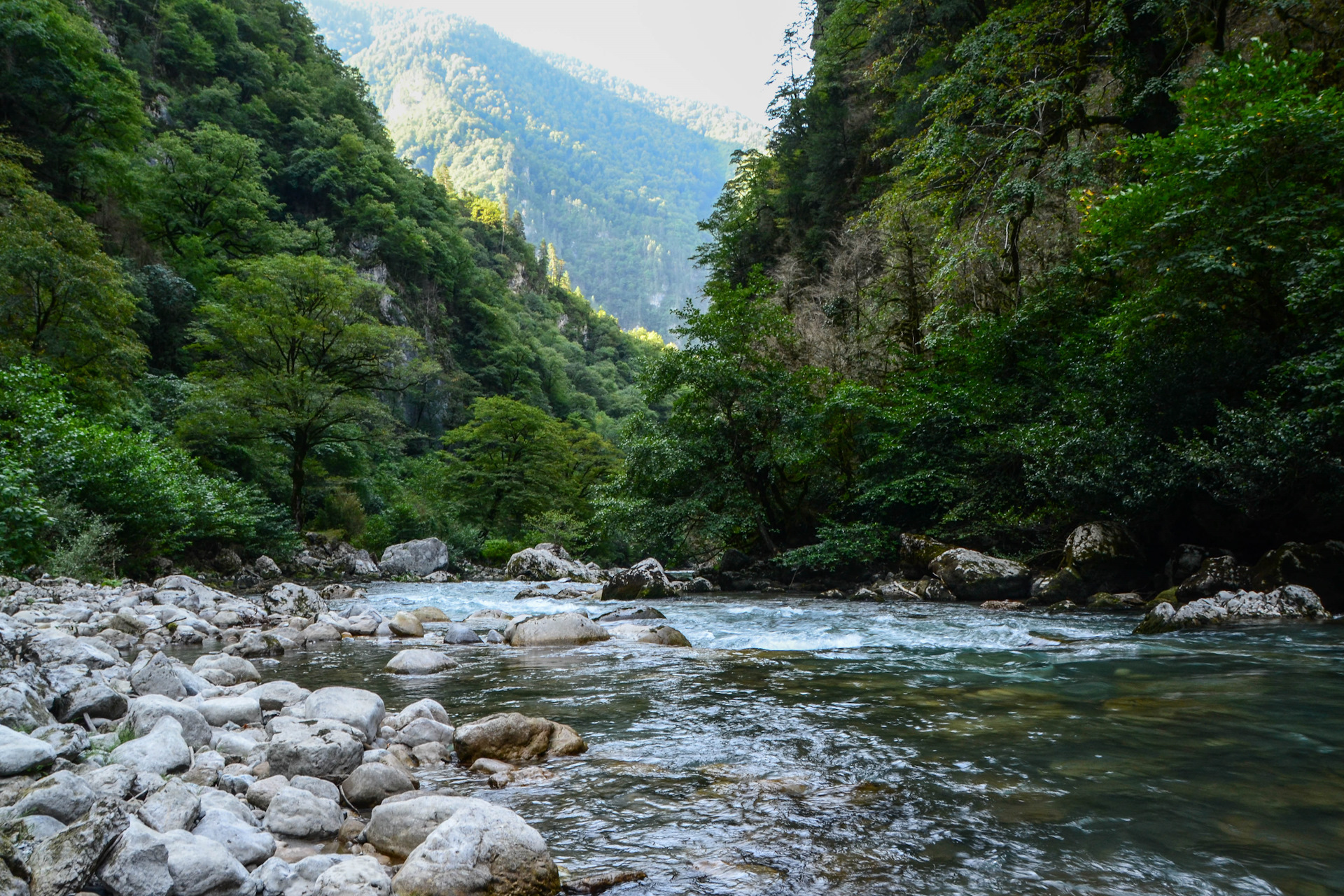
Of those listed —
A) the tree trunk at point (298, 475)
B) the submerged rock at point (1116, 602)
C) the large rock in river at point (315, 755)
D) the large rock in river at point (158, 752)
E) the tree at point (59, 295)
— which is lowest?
the large rock in river at point (315, 755)

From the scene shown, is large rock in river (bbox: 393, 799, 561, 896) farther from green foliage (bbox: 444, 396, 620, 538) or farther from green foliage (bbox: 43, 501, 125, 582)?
green foliage (bbox: 444, 396, 620, 538)

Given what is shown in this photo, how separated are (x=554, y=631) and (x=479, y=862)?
294 inches

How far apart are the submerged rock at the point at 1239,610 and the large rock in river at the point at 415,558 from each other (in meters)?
22.4

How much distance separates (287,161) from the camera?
49.4m

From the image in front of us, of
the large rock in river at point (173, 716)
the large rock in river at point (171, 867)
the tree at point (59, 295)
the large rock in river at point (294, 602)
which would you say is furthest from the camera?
the tree at point (59, 295)

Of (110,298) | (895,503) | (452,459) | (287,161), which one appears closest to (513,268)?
(287,161)

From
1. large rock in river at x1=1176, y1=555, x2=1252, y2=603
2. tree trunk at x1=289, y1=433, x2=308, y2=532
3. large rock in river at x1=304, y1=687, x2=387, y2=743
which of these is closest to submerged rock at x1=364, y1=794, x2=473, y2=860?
large rock in river at x1=304, y1=687, x2=387, y2=743

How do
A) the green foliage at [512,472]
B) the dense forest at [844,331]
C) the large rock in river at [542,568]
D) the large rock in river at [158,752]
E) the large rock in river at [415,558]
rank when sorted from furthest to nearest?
the green foliage at [512,472] < the large rock in river at [415,558] < the large rock in river at [542,568] < the dense forest at [844,331] < the large rock in river at [158,752]

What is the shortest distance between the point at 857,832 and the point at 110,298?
23.1 metres

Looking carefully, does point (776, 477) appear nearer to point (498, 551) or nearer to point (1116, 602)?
point (1116, 602)

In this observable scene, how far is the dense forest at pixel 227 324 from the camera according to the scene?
1518cm

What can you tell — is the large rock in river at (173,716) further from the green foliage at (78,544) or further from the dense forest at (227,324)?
the green foliage at (78,544)

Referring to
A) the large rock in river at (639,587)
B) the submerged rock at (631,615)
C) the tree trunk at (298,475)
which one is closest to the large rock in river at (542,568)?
the large rock in river at (639,587)

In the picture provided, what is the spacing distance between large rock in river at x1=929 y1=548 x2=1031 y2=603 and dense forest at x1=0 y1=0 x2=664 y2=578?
15205 mm
